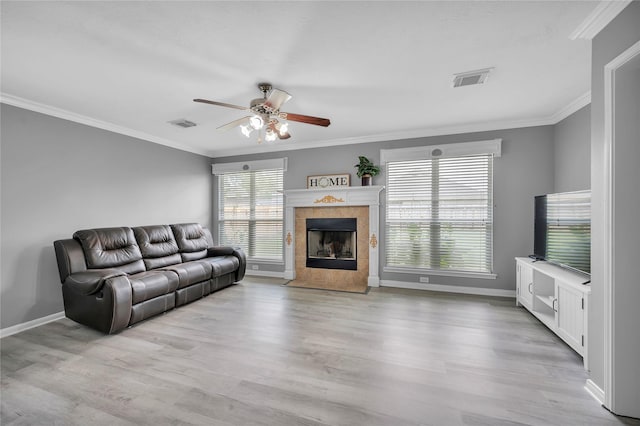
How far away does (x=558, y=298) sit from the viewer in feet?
9.07

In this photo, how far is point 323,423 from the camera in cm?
169

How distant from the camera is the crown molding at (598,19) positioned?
1.73 meters

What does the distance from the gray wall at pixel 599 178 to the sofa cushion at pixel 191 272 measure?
4254 mm

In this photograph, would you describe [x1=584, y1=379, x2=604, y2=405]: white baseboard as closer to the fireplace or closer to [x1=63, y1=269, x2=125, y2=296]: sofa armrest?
the fireplace

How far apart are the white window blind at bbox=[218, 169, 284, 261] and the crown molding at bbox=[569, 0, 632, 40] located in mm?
4477

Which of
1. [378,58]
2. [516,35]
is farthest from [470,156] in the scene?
[378,58]

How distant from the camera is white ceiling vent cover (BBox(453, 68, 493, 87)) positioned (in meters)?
2.60

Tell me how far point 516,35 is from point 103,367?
14.0 ft

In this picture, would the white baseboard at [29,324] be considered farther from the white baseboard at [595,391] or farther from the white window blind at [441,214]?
the white baseboard at [595,391]

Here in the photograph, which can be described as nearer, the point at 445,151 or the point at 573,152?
the point at 573,152

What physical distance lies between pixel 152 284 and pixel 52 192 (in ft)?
5.78

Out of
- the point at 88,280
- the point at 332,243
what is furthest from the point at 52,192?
the point at 332,243

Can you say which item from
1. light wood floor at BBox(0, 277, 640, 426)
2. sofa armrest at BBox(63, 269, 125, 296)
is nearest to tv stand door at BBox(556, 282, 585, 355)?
light wood floor at BBox(0, 277, 640, 426)

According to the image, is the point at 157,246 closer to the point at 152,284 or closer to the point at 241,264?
the point at 152,284
